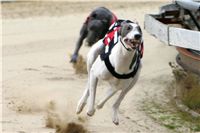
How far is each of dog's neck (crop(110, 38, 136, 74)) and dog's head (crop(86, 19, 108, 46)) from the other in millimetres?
2494

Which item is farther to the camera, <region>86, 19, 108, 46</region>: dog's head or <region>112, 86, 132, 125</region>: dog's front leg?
<region>86, 19, 108, 46</region>: dog's head

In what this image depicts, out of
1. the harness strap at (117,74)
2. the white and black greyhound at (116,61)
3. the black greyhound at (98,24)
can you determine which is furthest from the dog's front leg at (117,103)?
the black greyhound at (98,24)

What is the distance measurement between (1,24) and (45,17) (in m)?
1.35

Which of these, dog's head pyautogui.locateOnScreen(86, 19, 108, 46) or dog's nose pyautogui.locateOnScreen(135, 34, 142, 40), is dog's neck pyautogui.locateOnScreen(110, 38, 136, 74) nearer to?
dog's nose pyautogui.locateOnScreen(135, 34, 142, 40)

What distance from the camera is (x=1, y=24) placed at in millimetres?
13297

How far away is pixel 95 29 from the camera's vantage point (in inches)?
337

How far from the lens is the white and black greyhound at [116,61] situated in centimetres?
560

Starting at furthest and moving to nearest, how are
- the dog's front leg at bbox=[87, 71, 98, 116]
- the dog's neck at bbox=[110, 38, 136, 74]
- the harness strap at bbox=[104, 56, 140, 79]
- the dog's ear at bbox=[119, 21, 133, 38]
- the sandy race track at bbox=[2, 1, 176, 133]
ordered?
the sandy race track at bbox=[2, 1, 176, 133] → the dog's front leg at bbox=[87, 71, 98, 116] → the harness strap at bbox=[104, 56, 140, 79] → the dog's neck at bbox=[110, 38, 136, 74] → the dog's ear at bbox=[119, 21, 133, 38]

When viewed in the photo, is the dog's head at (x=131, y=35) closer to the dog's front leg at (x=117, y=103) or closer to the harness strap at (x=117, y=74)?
the harness strap at (x=117, y=74)

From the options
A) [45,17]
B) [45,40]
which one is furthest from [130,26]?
[45,17]

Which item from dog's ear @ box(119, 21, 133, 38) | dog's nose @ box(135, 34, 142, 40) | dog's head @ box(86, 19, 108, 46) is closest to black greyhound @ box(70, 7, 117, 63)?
dog's head @ box(86, 19, 108, 46)

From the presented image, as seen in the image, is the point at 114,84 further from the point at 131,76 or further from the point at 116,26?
the point at 116,26

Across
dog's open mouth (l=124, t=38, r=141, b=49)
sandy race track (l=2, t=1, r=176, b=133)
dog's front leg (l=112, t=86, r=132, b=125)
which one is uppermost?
dog's open mouth (l=124, t=38, r=141, b=49)

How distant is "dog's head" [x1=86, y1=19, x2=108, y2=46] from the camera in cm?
854
